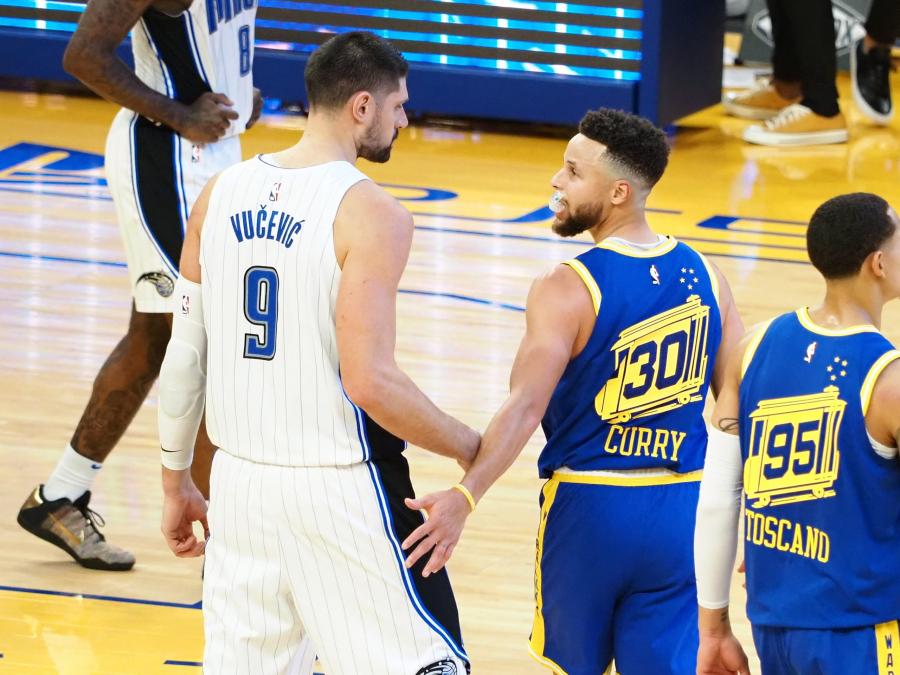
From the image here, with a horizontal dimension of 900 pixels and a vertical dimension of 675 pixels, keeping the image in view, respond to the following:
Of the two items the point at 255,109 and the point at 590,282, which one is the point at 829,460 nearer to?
the point at 590,282

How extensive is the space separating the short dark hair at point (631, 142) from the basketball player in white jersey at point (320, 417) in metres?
0.52

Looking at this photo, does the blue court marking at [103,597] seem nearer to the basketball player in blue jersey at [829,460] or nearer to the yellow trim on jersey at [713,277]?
the yellow trim on jersey at [713,277]

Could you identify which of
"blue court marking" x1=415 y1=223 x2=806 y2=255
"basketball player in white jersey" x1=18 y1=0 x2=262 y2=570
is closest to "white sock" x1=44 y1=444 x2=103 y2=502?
"basketball player in white jersey" x1=18 y1=0 x2=262 y2=570

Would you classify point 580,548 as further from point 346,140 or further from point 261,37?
point 261,37

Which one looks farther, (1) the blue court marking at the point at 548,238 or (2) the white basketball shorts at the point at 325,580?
(1) the blue court marking at the point at 548,238

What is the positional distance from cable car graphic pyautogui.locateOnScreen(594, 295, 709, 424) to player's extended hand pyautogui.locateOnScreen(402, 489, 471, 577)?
0.41 meters

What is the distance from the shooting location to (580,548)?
3.36 metres

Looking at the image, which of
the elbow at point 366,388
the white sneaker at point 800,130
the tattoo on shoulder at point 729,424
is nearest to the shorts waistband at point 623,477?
the tattoo on shoulder at point 729,424

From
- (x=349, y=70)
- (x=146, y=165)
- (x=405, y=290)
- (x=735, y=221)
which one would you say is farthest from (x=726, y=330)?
(x=735, y=221)

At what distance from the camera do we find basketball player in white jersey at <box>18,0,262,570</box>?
4672 mm

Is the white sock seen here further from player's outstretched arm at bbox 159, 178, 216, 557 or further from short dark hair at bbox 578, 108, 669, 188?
short dark hair at bbox 578, 108, 669, 188

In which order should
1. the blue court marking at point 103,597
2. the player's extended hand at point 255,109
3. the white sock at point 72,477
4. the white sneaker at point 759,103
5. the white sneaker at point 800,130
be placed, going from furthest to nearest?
1. the white sneaker at point 759,103
2. the white sneaker at point 800,130
3. the player's extended hand at point 255,109
4. the white sock at point 72,477
5. the blue court marking at point 103,597

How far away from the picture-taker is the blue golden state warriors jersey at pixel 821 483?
276 cm

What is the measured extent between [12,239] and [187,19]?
4142 mm
